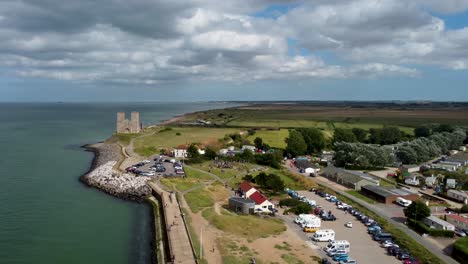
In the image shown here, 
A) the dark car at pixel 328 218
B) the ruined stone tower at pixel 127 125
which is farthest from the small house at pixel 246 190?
the ruined stone tower at pixel 127 125

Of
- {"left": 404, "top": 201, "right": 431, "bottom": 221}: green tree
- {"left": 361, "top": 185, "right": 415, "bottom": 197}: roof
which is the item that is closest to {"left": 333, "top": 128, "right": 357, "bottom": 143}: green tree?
{"left": 361, "top": 185, "right": 415, "bottom": 197}: roof

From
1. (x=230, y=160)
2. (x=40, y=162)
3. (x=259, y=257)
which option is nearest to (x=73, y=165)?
(x=40, y=162)

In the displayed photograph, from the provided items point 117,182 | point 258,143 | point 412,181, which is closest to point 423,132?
point 258,143

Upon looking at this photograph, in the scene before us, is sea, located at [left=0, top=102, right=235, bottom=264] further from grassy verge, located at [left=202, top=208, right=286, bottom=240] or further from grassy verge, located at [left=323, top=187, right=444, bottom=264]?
grassy verge, located at [left=323, top=187, right=444, bottom=264]

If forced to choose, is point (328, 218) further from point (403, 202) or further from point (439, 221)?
point (403, 202)

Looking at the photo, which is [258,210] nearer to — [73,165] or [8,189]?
[8,189]
